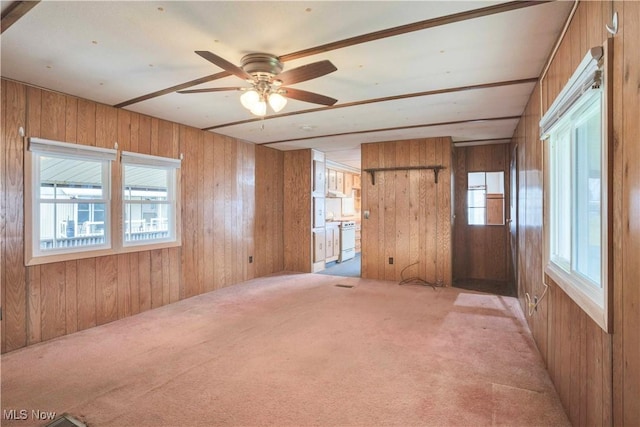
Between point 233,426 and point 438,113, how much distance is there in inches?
144

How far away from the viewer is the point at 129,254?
12.7ft

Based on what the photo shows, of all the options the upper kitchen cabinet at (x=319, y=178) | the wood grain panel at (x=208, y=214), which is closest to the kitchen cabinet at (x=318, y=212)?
the upper kitchen cabinet at (x=319, y=178)

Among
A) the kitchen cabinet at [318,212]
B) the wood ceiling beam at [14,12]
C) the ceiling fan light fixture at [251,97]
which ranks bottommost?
the kitchen cabinet at [318,212]

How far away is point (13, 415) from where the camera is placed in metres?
2.00

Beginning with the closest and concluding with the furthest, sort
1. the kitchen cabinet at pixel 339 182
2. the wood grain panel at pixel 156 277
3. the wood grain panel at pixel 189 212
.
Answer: the wood grain panel at pixel 156 277
the wood grain panel at pixel 189 212
the kitchen cabinet at pixel 339 182

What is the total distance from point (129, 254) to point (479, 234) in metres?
5.61

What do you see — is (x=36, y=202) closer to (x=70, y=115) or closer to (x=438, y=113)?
(x=70, y=115)

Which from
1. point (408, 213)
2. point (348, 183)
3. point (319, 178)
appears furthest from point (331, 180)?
point (408, 213)

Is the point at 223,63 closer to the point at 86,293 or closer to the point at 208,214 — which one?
the point at 86,293

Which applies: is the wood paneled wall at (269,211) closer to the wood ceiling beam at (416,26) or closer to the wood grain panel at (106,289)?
the wood grain panel at (106,289)

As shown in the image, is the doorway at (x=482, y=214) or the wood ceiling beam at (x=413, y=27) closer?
the wood ceiling beam at (x=413, y=27)

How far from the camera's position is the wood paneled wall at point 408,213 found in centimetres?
531

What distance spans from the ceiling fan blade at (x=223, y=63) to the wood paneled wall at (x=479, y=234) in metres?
4.80

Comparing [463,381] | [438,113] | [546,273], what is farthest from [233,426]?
[438,113]
